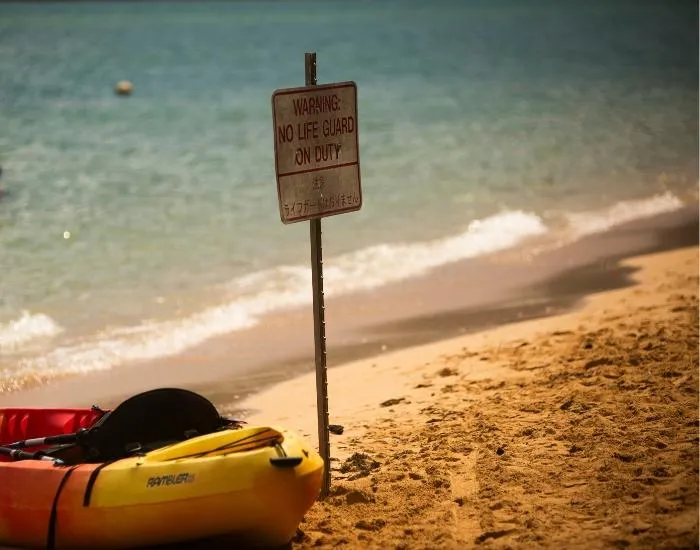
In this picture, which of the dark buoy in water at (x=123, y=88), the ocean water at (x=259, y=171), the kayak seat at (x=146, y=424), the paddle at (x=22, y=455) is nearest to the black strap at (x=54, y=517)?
the paddle at (x=22, y=455)

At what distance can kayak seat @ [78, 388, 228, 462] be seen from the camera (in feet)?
19.5

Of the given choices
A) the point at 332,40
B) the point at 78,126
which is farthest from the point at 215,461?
the point at 332,40

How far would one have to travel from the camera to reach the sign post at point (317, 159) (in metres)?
5.67

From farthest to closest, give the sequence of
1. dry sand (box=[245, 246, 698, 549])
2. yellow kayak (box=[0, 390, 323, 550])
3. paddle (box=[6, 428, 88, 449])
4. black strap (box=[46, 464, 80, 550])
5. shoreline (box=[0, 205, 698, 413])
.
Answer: shoreline (box=[0, 205, 698, 413])
paddle (box=[6, 428, 88, 449])
black strap (box=[46, 464, 80, 550])
dry sand (box=[245, 246, 698, 549])
yellow kayak (box=[0, 390, 323, 550])

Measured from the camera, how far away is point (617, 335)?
8.69 m

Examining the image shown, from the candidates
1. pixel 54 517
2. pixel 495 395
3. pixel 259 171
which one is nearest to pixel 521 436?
pixel 495 395

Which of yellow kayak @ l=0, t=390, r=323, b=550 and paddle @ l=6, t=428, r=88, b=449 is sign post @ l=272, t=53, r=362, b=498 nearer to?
yellow kayak @ l=0, t=390, r=323, b=550

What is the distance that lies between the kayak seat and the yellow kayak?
1.10ft

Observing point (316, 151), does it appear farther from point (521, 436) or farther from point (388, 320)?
point (388, 320)

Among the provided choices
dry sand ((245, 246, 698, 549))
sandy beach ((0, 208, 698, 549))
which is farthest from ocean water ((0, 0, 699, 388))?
dry sand ((245, 246, 698, 549))

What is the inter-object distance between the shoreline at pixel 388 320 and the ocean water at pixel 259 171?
14.3 inches

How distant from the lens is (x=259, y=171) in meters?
19.4

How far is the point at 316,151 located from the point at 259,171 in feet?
45.1

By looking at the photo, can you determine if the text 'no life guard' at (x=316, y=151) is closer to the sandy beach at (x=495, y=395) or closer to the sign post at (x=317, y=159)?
the sign post at (x=317, y=159)
